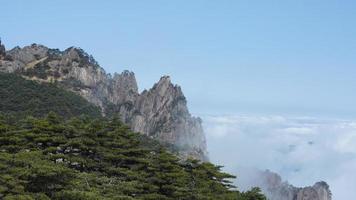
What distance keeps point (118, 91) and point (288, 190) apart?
32740 mm

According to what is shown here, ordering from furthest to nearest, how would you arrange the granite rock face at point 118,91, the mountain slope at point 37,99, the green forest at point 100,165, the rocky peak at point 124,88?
the rocky peak at point 124,88, the granite rock face at point 118,91, the mountain slope at point 37,99, the green forest at point 100,165

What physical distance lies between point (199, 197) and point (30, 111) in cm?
3527

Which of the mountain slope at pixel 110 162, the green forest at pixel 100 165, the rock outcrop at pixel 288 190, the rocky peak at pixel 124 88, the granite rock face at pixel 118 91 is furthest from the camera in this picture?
the rocky peak at pixel 124 88

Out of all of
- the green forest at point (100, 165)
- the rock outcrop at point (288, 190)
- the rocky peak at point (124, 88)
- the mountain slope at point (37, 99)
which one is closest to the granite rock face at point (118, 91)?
the rocky peak at point (124, 88)

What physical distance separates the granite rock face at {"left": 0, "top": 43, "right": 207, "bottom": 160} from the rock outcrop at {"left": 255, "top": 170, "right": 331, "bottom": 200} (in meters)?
15.3

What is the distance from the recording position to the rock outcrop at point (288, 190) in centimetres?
8494

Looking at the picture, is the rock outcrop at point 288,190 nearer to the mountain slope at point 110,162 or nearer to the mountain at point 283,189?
the mountain at point 283,189

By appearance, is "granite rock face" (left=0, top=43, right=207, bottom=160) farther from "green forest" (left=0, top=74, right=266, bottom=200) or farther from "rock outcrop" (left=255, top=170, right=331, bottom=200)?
"green forest" (left=0, top=74, right=266, bottom=200)

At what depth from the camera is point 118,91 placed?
90562mm

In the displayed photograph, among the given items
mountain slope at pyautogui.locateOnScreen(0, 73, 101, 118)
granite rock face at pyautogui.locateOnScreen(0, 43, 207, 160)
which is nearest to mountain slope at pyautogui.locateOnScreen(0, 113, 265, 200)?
mountain slope at pyautogui.locateOnScreen(0, 73, 101, 118)

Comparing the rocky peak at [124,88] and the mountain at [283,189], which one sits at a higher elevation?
the rocky peak at [124,88]

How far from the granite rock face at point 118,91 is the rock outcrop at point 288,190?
15.3 metres

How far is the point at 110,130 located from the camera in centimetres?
3019

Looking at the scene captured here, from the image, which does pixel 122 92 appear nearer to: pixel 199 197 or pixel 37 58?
pixel 37 58
